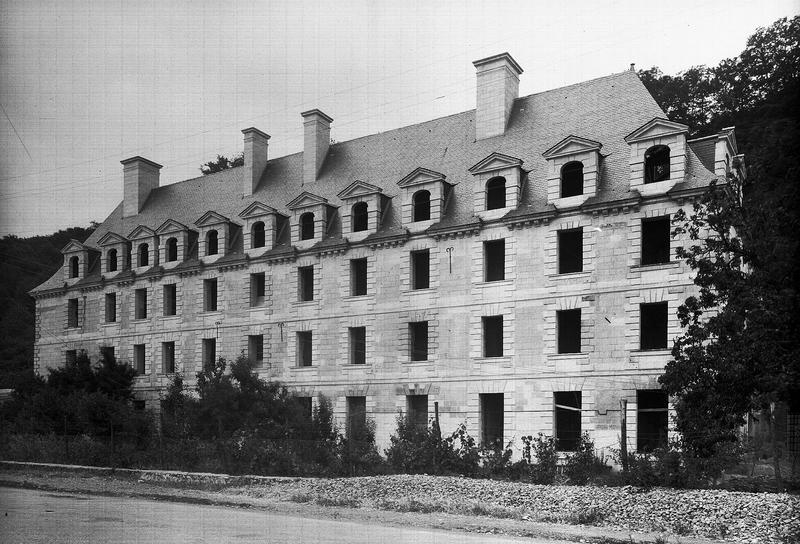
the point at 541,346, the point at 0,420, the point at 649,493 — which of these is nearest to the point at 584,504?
the point at 649,493

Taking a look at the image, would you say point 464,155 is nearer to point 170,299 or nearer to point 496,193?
point 496,193

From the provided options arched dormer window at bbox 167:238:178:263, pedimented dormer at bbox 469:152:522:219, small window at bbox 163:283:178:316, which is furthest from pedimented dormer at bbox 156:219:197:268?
pedimented dormer at bbox 469:152:522:219

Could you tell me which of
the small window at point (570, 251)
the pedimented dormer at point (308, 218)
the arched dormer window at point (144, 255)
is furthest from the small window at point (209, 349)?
the small window at point (570, 251)

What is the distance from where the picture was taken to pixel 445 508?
1569 centimetres

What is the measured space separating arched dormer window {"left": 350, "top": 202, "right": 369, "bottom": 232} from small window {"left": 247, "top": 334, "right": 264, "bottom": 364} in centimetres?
728

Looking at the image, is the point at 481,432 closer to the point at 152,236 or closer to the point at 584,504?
the point at 584,504

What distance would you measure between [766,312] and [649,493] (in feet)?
14.2

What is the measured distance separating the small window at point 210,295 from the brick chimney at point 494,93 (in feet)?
51.5

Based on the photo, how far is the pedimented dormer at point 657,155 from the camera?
25891 mm

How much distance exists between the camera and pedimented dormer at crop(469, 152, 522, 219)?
2928 cm

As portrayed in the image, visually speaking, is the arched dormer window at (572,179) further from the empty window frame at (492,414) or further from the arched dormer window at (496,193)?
the empty window frame at (492,414)

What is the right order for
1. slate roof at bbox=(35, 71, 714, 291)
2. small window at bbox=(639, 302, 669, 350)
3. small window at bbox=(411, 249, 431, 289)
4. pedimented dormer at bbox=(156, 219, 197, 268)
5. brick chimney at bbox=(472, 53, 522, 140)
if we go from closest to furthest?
1. small window at bbox=(639, 302, 669, 350)
2. slate roof at bbox=(35, 71, 714, 291)
3. small window at bbox=(411, 249, 431, 289)
4. brick chimney at bbox=(472, 53, 522, 140)
5. pedimented dormer at bbox=(156, 219, 197, 268)

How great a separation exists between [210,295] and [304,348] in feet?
22.5

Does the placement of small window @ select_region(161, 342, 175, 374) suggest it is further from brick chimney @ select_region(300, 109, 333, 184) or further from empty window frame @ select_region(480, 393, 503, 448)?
empty window frame @ select_region(480, 393, 503, 448)
